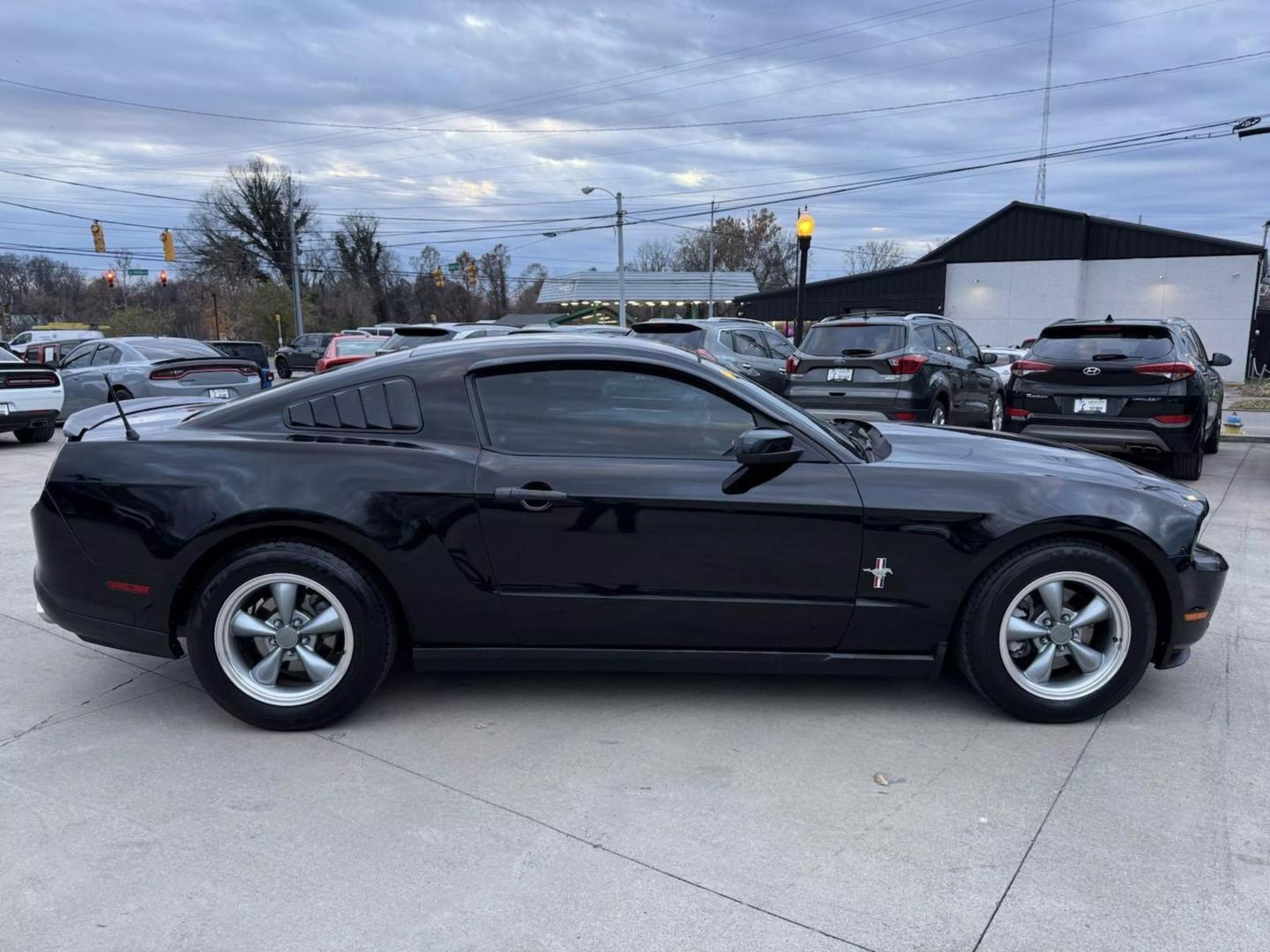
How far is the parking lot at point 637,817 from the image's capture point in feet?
7.95

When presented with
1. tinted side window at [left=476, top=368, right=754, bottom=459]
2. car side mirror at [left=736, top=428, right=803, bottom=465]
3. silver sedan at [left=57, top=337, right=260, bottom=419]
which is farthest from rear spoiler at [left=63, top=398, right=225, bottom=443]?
silver sedan at [left=57, top=337, right=260, bottom=419]

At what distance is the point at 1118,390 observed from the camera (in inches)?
338

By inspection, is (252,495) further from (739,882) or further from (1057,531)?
(1057,531)

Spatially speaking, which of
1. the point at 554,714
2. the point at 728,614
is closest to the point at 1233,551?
the point at 728,614

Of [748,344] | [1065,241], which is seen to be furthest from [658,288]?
[748,344]

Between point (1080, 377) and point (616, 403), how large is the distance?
268 inches

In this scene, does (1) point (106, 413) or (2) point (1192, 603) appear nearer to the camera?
(2) point (1192, 603)

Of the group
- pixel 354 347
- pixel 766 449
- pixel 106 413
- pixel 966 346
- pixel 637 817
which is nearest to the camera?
pixel 637 817

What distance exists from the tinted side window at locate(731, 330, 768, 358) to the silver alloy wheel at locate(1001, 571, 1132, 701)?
31.1 ft

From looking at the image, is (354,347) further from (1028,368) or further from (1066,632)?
(1066,632)

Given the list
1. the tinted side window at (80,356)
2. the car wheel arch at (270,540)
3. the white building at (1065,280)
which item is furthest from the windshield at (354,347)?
the white building at (1065,280)

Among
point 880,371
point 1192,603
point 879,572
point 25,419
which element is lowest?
point 25,419

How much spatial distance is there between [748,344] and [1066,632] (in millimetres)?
10028

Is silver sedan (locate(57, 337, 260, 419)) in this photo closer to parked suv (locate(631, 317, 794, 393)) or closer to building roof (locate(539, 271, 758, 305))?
parked suv (locate(631, 317, 794, 393))
